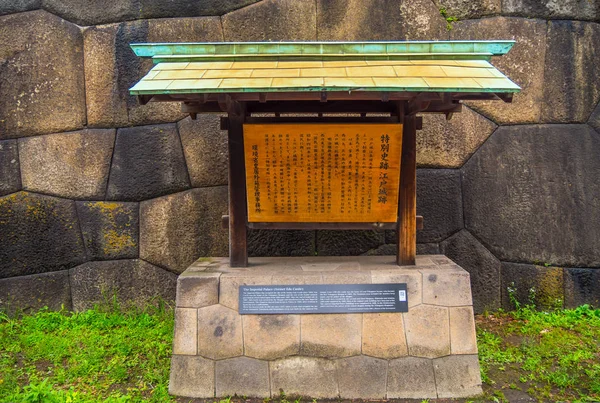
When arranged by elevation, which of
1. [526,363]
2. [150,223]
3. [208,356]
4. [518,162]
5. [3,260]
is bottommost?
[526,363]

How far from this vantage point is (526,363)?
4.11m

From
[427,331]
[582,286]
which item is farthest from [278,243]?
[582,286]

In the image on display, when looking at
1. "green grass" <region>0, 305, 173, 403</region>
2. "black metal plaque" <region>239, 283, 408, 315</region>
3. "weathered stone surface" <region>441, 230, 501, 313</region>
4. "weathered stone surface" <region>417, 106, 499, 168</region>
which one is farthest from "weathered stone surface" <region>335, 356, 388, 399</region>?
→ "weathered stone surface" <region>417, 106, 499, 168</region>

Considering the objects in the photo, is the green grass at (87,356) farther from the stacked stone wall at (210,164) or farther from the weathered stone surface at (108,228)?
the weathered stone surface at (108,228)

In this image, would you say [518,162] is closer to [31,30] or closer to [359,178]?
[359,178]

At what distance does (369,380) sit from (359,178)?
1.84 metres

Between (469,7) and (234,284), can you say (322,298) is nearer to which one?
(234,284)

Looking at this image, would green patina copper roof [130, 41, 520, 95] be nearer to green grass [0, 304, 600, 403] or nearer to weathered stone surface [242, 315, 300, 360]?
weathered stone surface [242, 315, 300, 360]

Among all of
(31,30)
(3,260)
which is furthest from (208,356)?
(31,30)

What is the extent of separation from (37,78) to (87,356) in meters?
3.53

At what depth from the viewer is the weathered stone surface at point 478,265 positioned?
527cm

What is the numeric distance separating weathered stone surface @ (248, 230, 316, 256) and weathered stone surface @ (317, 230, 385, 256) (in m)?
0.15

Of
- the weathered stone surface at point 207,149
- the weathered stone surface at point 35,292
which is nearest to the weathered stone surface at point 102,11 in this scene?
the weathered stone surface at point 207,149

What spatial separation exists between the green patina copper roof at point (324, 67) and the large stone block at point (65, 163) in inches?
85.3
